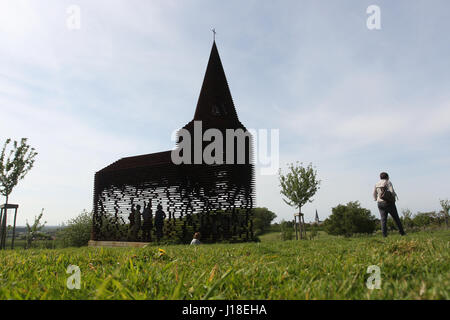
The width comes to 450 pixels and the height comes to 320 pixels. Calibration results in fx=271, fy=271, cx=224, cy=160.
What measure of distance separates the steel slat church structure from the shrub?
13.4 metres

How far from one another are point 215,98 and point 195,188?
268 inches

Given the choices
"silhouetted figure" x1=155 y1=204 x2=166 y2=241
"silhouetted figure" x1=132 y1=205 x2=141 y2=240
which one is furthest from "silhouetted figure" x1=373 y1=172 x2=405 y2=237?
"silhouetted figure" x1=132 y1=205 x2=141 y2=240

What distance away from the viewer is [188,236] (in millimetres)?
14125

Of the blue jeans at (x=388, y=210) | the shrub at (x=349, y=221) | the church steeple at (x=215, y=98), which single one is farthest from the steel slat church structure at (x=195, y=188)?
the shrub at (x=349, y=221)

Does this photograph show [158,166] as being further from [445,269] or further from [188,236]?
[445,269]

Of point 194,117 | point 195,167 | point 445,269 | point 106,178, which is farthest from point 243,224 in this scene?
point 445,269

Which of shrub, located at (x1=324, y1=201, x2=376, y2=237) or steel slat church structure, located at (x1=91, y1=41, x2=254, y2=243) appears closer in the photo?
steel slat church structure, located at (x1=91, y1=41, x2=254, y2=243)

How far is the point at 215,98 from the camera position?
18250 mm

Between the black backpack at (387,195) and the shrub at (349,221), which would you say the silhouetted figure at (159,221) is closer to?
the black backpack at (387,195)

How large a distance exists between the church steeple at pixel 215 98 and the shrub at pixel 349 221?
599 inches

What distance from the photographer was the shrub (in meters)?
24.9

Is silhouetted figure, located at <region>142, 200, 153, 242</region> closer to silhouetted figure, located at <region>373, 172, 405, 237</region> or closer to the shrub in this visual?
silhouetted figure, located at <region>373, 172, 405, 237</region>

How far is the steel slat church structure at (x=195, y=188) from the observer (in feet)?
46.7

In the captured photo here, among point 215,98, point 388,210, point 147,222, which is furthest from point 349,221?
point 147,222
